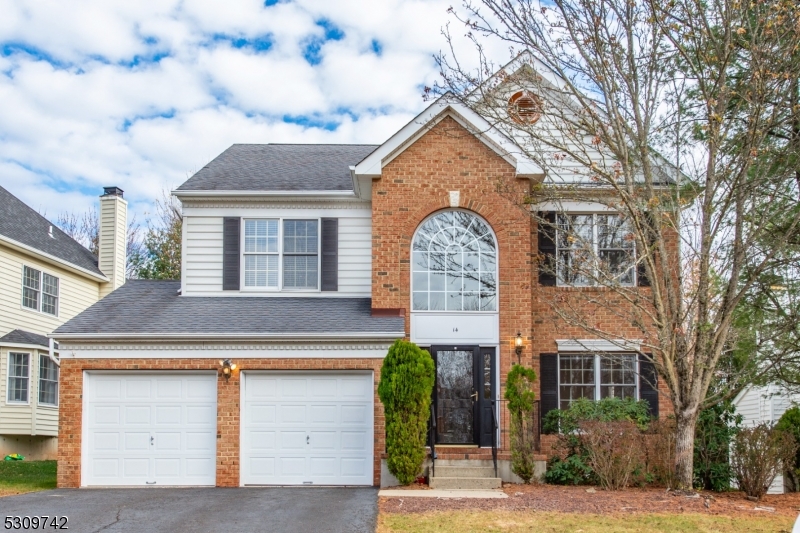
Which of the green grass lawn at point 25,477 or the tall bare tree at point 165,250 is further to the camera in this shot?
the tall bare tree at point 165,250

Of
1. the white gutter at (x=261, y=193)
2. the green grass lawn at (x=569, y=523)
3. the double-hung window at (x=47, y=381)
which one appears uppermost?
the white gutter at (x=261, y=193)

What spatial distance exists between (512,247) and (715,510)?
21.0 ft

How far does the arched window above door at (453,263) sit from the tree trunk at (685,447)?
4634 mm

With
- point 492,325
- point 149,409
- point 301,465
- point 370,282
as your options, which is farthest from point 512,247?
point 149,409

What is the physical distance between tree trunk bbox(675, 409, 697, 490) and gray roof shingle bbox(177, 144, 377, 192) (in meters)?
8.12

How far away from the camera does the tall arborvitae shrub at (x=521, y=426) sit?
1509 cm

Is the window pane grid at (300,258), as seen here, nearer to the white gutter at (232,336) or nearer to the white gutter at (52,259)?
the white gutter at (232,336)

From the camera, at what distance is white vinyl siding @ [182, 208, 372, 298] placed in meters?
17.7

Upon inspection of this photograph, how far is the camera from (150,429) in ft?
52.2

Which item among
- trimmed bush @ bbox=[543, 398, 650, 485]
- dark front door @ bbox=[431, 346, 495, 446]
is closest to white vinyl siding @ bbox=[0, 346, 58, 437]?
dark front door @ bbox=[431, 346, 495, 446]

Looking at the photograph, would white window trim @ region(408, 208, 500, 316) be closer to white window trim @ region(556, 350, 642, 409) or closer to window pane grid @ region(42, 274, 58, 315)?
white window trim @ region(556, 350, 642, 409)

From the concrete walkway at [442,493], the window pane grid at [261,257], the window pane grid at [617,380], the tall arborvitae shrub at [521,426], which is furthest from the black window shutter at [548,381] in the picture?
the window pane grid at [261,257]

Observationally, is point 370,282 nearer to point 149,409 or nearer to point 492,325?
Result: point 492,325

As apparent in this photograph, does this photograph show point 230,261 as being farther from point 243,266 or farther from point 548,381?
point 548,381
